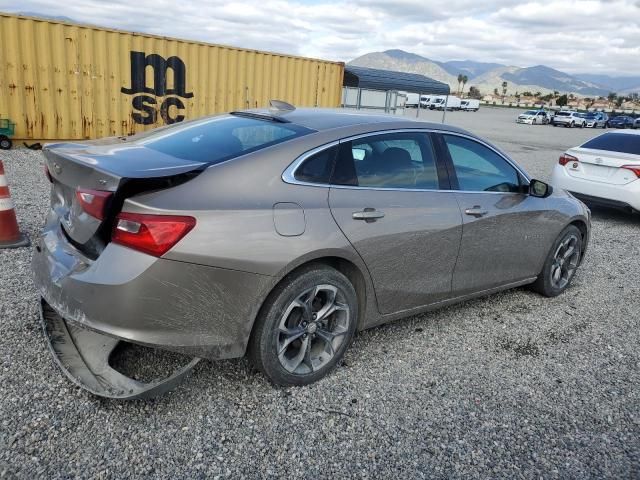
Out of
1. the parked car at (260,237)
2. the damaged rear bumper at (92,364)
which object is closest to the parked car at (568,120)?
the parked car at (260,237)

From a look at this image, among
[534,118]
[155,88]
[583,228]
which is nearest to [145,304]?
[583,228]

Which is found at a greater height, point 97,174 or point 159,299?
point 97,174

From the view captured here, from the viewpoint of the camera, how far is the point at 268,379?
9.70 ft

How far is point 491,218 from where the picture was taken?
3.84m

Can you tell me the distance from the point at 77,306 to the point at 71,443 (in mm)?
635

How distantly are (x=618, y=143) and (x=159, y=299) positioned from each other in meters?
8.02

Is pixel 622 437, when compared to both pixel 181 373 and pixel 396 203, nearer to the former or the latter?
pixel 396 203

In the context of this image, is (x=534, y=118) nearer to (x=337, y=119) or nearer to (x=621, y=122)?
(x=621, y=122)

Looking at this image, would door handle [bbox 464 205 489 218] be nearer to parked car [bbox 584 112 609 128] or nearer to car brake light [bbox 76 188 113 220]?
car brake light [bbox 76 188 113 220]

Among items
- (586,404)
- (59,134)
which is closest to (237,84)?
(59,134)

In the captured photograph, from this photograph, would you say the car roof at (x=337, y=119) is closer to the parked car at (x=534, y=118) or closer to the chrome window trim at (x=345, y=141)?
the chrome window trim at (x=345, y=141)

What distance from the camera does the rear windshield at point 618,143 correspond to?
784cm

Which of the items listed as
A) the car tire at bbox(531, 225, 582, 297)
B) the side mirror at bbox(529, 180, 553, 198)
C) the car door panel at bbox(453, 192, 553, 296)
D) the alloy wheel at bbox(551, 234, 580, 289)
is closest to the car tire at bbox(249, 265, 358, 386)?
the car door panel at bbox(453, 192, 553, 296)

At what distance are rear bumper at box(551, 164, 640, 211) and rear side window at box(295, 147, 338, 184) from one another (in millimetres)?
6270
